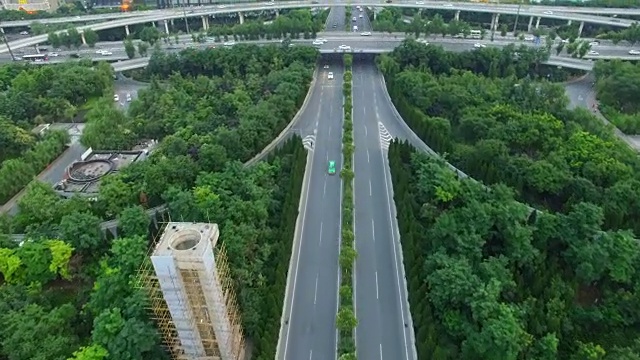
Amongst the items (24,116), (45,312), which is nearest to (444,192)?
(45,312)

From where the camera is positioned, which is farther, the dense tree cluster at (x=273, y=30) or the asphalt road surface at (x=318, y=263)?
the dense tree cluster at (x=273, y=30)

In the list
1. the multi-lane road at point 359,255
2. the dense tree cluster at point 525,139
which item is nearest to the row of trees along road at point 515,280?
the multi-lane road at point 359,255

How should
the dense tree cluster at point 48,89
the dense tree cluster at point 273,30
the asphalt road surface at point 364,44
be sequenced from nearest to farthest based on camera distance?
the dense tree cluster at point 48,89, the asphalt road surface at point 364,44, the dense tree cluster at point 273,30

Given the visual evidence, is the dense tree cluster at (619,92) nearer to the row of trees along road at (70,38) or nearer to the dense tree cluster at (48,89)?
the dense tree cluster at (48,89)

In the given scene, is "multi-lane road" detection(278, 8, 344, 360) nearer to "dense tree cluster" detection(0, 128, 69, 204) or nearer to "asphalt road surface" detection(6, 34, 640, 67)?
"asphalt road surface" detection(6, 34, 640, 67)

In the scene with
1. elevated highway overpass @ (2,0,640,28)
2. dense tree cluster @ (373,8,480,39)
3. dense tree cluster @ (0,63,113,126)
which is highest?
elevated highway overpass @ (2,0,640,28)

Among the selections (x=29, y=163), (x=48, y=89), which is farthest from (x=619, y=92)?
(x=48, y=89)

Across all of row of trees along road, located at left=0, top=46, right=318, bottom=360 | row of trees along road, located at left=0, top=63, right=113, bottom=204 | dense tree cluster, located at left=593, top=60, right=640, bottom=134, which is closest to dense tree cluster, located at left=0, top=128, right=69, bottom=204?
row of trees along road, located at left=0, top=63, right=113, bottom=204
